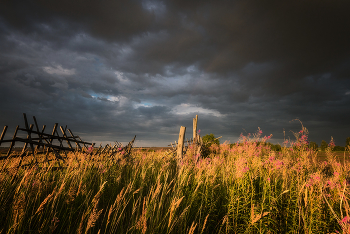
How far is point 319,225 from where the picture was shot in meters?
2.81

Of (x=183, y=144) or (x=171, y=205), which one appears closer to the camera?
(x=171, y=205)

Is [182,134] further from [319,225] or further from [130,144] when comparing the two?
[319,225]

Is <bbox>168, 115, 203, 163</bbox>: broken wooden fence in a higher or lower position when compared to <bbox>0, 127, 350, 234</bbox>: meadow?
higher

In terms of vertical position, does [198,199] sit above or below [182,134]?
below

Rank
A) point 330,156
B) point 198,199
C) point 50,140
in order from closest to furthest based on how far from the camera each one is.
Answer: point 198,199 → point 330,156 → point 50,140

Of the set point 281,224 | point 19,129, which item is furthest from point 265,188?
point 19,129

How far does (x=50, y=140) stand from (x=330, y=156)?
1322 centimetres

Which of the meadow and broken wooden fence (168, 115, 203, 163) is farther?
broken wooden fence (168, 115, 203, 163)

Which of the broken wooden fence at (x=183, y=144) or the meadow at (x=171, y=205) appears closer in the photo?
the meadow at (x=171, y=205)

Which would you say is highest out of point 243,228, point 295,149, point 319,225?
point 295,149

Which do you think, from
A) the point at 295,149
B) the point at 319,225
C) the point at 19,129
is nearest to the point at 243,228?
the point at 319,225

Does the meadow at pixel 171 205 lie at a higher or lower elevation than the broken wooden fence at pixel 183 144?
lower

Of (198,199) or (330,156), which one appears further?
(330,156)

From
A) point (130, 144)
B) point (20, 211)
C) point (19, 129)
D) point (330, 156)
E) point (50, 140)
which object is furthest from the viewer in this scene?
point (50, 140)
